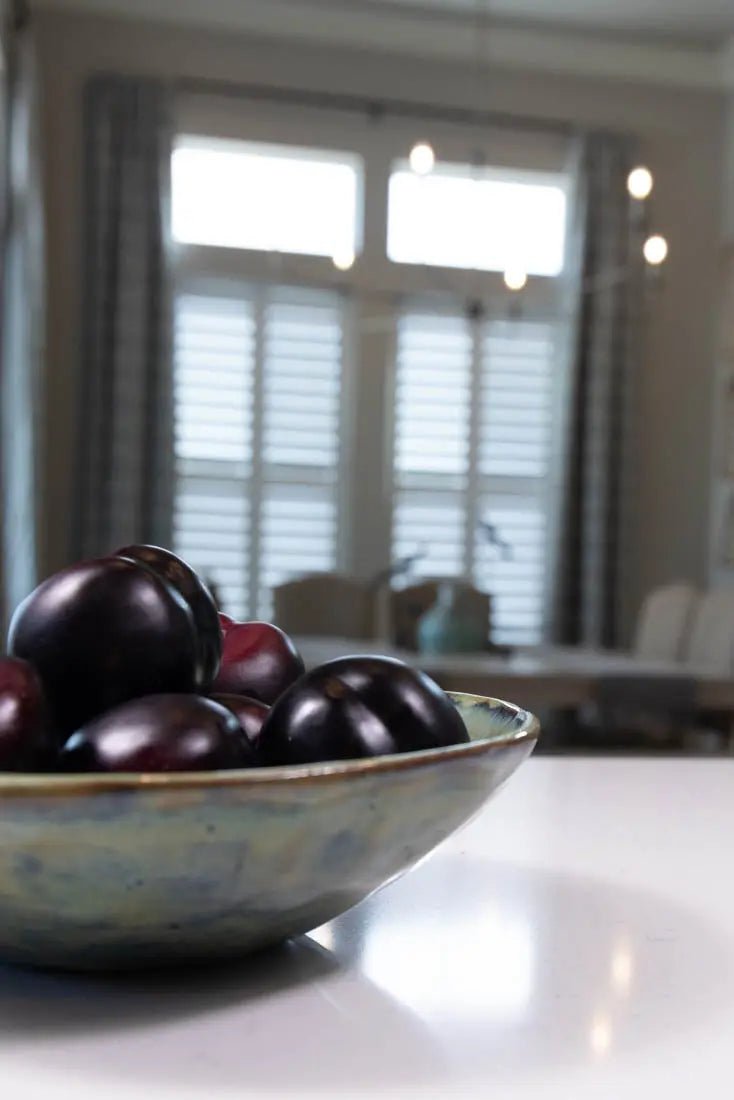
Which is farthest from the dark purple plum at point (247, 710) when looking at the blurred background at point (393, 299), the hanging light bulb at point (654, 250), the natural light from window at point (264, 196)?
the natural light from window at point (264, 196)

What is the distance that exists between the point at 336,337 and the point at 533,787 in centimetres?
453

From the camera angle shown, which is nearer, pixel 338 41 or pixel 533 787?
pixel 533 787

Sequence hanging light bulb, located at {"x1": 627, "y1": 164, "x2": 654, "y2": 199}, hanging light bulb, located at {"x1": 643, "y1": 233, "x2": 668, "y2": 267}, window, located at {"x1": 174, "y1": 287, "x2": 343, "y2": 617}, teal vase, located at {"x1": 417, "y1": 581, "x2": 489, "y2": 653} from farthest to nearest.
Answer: window, located at {"x1": 174, "y1": 287, "x2": 343, "y2": 617} < teal vase, located at {"x1": 417, "y1": 581, "x2": 489, "y2": 653} < hanging light bulb, located at {"x1": 643, "y1": 233, "x2": 668, "y2": 267} < hanging light bulb, located at {"x1": 627, "y1": 164, "x2": 654, "y2": 199}

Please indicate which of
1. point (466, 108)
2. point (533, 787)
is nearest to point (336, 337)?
point (466, 108)

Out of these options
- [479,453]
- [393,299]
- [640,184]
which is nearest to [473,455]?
[479,453]

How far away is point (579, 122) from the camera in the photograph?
212 inches

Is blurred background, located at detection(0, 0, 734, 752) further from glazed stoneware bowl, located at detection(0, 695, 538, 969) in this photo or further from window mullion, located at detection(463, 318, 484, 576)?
glazed stoneware bowl, located at detection(0, 695, 538, 969)

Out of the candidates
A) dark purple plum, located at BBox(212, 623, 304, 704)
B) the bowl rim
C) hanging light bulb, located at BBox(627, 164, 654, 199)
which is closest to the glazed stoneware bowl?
the bowl rim

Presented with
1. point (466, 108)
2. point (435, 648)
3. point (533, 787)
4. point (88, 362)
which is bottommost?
point (435, 648)

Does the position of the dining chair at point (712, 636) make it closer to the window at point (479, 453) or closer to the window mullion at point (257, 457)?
the window at point (479, 453)

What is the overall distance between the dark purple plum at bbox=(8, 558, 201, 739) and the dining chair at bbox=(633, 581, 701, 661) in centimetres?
369

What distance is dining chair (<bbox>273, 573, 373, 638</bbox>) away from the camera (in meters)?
4.36

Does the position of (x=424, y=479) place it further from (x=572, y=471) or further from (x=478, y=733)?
(x=478, y=733)

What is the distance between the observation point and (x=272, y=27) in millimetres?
5070
